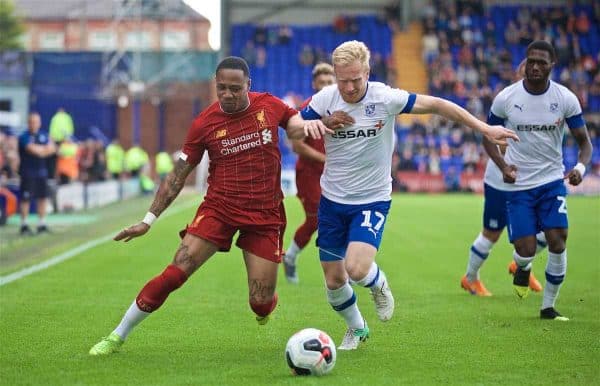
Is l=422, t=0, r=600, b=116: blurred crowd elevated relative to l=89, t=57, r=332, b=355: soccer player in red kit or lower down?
elevated

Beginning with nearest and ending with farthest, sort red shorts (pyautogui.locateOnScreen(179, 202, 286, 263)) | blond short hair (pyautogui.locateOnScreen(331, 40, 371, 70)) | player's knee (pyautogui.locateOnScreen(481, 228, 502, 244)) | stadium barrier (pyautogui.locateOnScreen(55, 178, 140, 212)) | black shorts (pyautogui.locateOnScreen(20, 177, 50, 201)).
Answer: blond short hair (pyautogui.locateOnScreen(331, 40, 371, 70))
red shorts (pyautogui.locateOnScreen(179, 202, 286, 263))
player's knee (pyautogui.locateOnScreen(481, 228, 502, 244))
black shorts (pyautogui.locateOnScreen(20, 177, 50, 201))
stadium barrier (pyautogui.locateOnScreen(55, 178, 140, 212))

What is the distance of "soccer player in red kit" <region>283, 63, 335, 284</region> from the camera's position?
38.2ft

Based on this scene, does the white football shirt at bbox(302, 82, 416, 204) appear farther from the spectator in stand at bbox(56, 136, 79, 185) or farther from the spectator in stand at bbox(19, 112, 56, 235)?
the spectator in stand at bbox(56, 136, 79, 185)

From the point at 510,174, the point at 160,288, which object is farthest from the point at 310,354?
the point at 510,174

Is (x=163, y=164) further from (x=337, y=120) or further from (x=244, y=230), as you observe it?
(x=337, y=120)

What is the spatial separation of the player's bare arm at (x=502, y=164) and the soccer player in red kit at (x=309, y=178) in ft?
6.28

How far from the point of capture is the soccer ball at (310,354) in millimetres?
7152

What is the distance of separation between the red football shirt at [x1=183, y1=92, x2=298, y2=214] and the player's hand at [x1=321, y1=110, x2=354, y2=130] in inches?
14.2

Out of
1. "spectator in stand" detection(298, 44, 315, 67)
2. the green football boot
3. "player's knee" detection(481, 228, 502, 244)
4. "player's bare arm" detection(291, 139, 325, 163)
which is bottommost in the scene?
the green football boot

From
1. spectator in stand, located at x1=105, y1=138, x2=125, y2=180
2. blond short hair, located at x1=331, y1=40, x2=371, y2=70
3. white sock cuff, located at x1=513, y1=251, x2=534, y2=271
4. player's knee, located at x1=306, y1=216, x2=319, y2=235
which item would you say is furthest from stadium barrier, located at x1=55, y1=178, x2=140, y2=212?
blond short hair, located at x1=331, y1=40, x2=371, y2=70

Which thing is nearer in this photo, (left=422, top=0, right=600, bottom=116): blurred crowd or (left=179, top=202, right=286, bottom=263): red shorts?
(left=179, top=202, right=286, bottom=263): red shorts

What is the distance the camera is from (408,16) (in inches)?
1783

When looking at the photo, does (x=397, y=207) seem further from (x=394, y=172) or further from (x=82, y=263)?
(x=82, y=263)

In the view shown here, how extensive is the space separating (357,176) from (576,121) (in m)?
2.78
